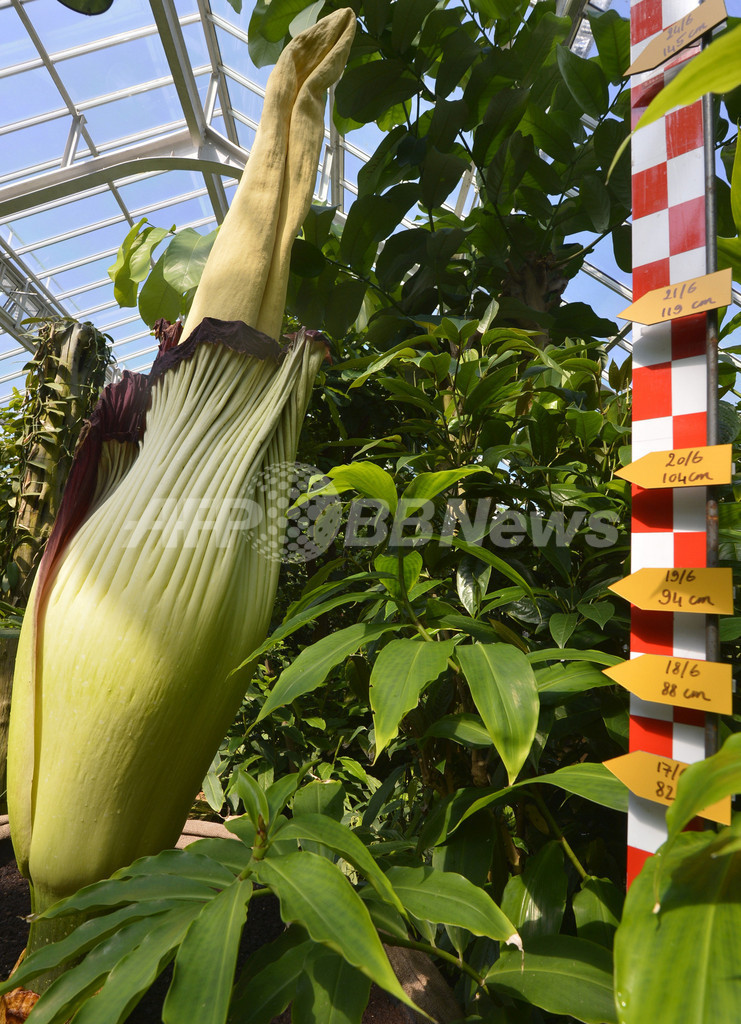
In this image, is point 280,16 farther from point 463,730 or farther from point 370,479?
point 463,730

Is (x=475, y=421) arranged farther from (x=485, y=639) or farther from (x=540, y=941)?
(x=540, y=941)

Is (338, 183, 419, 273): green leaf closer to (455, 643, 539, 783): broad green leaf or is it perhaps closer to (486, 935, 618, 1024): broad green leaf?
(455, 643, 539, 783): broad green leaf

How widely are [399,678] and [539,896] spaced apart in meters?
0.22

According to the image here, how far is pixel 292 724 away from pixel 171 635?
2.77 feet

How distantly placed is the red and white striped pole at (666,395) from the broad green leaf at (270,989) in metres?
0.21

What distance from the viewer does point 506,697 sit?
40cm

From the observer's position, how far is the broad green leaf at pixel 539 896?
44cm

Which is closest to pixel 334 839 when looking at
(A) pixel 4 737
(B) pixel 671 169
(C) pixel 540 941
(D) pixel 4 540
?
(C) pixel 540 941

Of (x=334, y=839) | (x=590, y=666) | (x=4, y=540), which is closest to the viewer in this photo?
(x=334, y=839)

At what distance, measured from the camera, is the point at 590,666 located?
1.59ft

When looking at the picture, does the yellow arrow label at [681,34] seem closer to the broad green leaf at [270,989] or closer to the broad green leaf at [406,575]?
the broad green leaf at [406,575]

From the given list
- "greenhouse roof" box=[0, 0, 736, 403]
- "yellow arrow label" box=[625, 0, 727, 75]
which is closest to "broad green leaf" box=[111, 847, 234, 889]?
"yellow arrow label" box=[625, 0, 727, 75]

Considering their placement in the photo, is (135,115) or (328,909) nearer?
(328,909)

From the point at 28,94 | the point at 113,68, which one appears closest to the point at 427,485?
the point at 113,68
